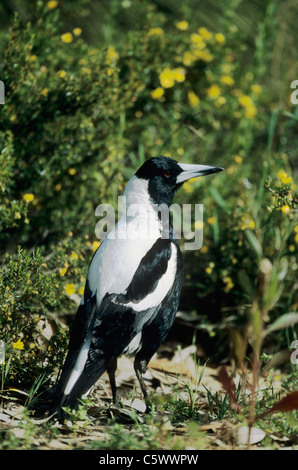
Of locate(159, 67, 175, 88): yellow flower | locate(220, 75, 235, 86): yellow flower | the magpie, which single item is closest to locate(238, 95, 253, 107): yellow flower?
locate(220, 75, 235, 86): yellow flower

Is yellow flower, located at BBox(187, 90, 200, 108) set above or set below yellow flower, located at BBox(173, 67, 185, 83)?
below

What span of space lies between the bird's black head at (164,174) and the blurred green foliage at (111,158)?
0.36 m

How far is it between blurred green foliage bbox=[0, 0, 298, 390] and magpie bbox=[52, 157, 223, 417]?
0.80 ft

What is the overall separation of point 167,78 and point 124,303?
1.76m

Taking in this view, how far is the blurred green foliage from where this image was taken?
269 cm

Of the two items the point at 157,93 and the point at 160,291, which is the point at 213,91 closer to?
the point at 157,93

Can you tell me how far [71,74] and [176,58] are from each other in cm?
90

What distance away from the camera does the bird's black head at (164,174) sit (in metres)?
2.84

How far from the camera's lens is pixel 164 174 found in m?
2.87

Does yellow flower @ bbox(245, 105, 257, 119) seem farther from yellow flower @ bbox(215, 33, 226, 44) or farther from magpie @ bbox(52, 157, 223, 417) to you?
magpie @ bbox(52, 157, 223, 417)

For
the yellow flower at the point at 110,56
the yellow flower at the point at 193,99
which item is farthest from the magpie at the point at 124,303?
the yellow flower at the point at 193,99

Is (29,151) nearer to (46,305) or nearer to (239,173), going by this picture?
(46,305)

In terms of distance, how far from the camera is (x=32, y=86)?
320 cm
